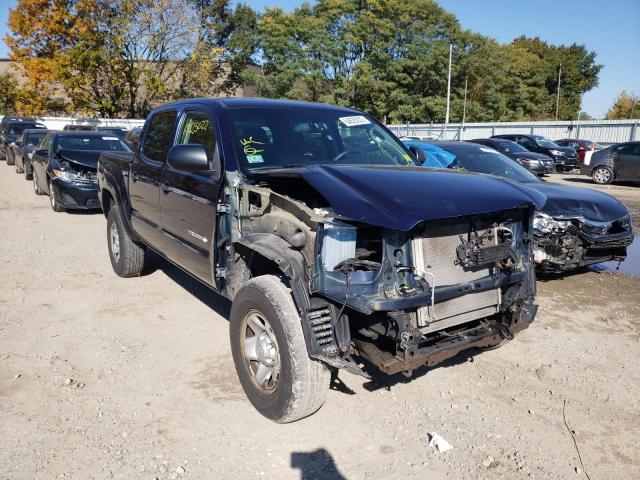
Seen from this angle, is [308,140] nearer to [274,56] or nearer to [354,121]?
[354,121]

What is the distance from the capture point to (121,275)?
6.35 meters

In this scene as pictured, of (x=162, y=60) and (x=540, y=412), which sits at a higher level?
(x=162, y=60)

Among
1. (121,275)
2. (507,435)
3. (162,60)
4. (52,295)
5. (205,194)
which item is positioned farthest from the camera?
(162,60)

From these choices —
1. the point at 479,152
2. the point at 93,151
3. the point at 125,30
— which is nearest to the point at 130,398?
the point at 479,152

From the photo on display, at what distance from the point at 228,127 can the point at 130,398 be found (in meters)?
2.07

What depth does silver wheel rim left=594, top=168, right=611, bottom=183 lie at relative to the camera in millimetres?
17622

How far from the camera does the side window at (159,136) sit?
4.86 meters

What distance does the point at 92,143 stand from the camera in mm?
11641

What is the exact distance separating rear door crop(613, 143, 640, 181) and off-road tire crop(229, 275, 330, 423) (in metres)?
17.3

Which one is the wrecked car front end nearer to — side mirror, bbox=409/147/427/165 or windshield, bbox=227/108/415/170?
windshield, bbox=227/108/415/170

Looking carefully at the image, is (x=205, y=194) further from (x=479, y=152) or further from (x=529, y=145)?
(x=529, y=145)

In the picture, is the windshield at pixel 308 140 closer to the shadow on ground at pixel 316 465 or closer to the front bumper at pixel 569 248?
the shadow on ground at pixel 316 465

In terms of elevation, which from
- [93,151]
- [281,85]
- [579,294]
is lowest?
[579,294]

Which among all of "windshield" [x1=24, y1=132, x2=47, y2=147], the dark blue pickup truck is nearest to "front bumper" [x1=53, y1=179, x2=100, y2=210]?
the dark blue pickup truck
